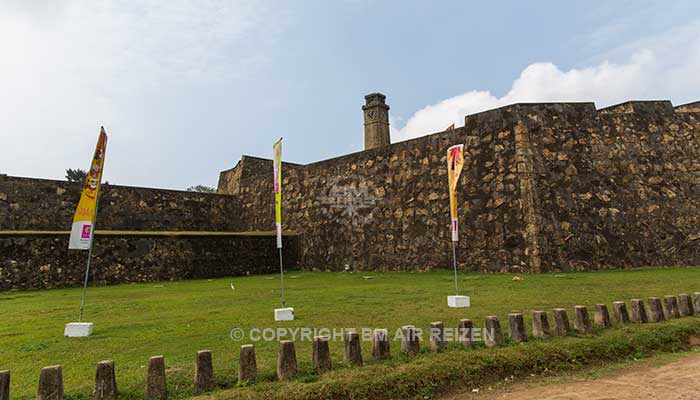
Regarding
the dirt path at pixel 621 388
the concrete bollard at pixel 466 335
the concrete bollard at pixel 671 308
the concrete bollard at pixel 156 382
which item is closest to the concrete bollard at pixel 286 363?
the concrete bollard at pixel 156 382

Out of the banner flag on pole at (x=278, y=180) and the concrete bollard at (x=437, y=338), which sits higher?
the banner flag on pole at (x=278, y=180)

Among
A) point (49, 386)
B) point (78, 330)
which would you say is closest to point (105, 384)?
point (49, 386)

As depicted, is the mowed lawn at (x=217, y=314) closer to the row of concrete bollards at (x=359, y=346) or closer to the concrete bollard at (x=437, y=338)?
the row of concrete bollards at (x=359, y=346)

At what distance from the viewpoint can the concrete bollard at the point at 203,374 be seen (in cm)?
281

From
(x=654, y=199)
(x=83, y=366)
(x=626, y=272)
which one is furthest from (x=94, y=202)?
(x=654, y=199)

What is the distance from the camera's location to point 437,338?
3496 mm

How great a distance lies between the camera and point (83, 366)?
345cm

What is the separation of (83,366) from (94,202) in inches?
98.8

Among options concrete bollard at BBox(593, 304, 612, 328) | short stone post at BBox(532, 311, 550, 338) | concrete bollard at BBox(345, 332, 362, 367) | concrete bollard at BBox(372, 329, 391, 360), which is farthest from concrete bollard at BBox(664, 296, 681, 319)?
concrete bollard at BBox(345, 332, 362, 367)

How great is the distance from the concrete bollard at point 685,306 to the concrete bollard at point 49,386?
20.0ft

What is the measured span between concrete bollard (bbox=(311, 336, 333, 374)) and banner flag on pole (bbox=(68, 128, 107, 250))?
12.2 ft

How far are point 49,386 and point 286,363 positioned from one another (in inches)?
58.8

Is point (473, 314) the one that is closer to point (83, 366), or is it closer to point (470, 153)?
point (83, 366)

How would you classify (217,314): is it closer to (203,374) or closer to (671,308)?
(203,374)
